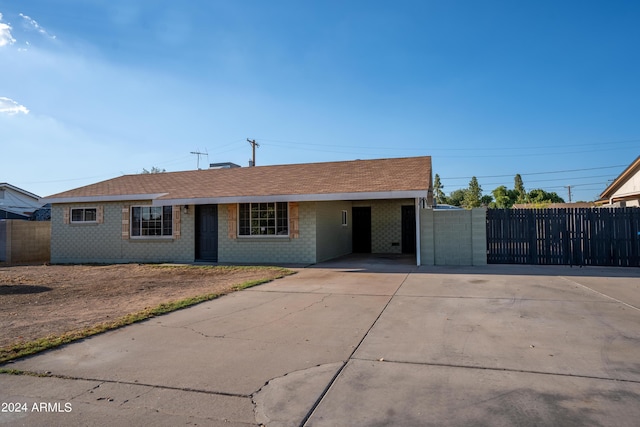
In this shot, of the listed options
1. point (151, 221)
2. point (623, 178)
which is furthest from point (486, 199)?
point (151, 221)

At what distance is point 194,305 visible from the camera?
7680mm

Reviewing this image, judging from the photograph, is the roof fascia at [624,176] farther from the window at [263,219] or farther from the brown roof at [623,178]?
the window at [263,219]

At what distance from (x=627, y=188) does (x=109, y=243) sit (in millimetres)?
22433

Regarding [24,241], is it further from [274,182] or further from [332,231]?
[332,231]

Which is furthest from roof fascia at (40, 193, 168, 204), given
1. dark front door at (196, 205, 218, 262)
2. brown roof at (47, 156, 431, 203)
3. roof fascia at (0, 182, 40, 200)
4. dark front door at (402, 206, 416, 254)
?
roof fascia at (0, 182, 40, 200)

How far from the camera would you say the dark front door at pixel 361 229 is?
1931 cm

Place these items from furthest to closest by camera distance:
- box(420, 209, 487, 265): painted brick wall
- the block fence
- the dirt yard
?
the block fence
box(420, 209, 487, 265): painted brick wall
the dirt yard

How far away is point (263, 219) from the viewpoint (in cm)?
1525

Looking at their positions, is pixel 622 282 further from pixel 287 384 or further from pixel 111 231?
pixel 111 231

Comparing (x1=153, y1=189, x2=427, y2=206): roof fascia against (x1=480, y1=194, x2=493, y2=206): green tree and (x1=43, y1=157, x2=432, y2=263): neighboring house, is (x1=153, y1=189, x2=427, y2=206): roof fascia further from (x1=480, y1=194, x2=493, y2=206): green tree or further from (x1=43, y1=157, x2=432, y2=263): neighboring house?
(x1=480, y1=194, x2=493, y2=206): green tree

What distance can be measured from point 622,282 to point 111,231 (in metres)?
17.7

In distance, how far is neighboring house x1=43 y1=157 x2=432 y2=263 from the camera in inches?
573

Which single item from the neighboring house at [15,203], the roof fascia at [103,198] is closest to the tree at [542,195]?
the roof fascia at [103,198]

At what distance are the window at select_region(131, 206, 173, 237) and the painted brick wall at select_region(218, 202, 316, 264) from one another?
255 centimetres
